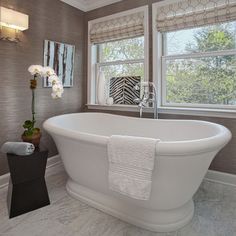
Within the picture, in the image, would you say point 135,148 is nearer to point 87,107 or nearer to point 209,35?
point 209,35

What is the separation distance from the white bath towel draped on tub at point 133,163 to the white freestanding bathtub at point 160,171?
6 centimetres

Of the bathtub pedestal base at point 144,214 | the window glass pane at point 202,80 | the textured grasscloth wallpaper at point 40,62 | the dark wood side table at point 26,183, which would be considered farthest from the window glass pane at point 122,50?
the bathtub pedestal base at point 144,214

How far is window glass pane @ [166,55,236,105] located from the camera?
2.32m

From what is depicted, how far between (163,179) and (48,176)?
1654mm

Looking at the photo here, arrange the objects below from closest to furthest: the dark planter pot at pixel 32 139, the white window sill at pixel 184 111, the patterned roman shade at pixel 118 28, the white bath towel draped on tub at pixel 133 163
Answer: the white bath towel draped on tub at pixel 133 163 < the dark planter pot at pixel 32 139 < the white window sill at pixel 184 111 < the patterned roman shade at pixel 118 28

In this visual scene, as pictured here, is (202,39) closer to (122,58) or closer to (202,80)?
(202,80)

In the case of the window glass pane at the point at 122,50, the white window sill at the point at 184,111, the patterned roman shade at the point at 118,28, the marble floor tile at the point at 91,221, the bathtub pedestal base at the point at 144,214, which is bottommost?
the marble floor tile at the point at 91,221

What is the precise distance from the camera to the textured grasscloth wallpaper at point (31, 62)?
7.56ft

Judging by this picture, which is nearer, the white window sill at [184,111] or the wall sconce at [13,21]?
the wall sconce at [13,21]

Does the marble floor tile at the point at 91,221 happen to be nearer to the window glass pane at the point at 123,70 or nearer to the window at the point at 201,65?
the window at the point at 201,65

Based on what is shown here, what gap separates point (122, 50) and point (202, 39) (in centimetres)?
111

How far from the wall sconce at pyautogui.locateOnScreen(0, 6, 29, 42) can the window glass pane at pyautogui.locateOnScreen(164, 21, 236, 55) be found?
168cm

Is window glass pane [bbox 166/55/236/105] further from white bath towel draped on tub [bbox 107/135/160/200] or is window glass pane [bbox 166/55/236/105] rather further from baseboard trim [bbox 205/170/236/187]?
white bath towel draped on tub [bbox 107/135/160/200]

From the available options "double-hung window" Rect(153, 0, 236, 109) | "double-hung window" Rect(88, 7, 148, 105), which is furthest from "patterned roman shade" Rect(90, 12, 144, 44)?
"double-hung window" Rect(153, 0, 236, 109)
